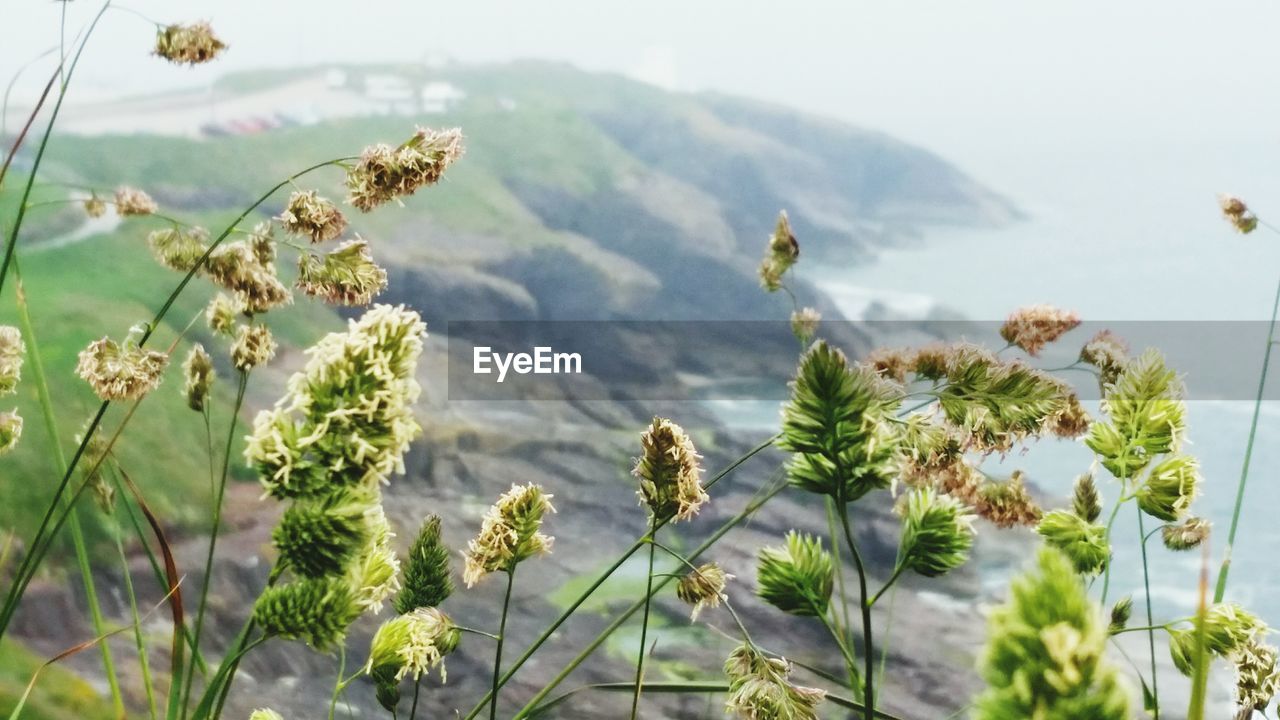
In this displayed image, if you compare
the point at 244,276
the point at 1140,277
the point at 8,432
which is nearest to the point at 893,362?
the point at 244,276

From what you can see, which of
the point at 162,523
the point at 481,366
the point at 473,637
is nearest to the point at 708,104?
the point at 481,366

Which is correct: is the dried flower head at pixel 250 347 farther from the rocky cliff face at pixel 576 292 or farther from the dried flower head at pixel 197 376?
the rocky cliff face at pixel 576 292

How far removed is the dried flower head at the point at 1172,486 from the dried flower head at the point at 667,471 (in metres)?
0.17

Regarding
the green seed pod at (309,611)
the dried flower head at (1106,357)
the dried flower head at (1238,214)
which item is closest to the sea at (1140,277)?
the dried flower head at (1238,214)

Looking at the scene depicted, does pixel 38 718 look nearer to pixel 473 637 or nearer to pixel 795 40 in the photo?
pixel 473 637

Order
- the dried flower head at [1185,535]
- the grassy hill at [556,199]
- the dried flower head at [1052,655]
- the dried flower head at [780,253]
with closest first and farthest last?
1. the dried flower head at [1052,655]
2. the dried flower head at [1185,535]
3. the dried flower head at [780,253]
4. the grassy hill at [556,199]

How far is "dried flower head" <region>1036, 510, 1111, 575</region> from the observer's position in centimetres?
39

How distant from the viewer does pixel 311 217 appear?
50cm

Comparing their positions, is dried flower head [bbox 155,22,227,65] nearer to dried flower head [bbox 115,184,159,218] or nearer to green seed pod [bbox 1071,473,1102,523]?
dried flower head [bbox 115,184,159,218]

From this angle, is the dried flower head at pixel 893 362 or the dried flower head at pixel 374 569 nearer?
the dried flower head at pixel 374 569

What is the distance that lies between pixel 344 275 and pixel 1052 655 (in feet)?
1.32

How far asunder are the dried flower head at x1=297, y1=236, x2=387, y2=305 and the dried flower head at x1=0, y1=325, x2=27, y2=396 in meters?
0.14

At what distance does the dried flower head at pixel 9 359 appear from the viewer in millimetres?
482

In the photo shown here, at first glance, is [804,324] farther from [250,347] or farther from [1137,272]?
[1137,272]
